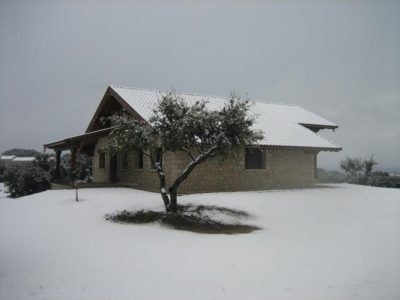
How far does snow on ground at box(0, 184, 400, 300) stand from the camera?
5.20 metres

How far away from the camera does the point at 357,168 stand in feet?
123

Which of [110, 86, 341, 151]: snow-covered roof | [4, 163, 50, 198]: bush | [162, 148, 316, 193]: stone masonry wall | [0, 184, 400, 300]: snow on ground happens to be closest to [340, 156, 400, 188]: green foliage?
[110, 86, 341, 151]: snow-covered roof

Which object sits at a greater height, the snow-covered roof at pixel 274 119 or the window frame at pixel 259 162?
the snow-covered roof at pixel 274 119

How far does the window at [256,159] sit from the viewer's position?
63.3 ft

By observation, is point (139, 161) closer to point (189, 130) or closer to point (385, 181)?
point (189, 130)

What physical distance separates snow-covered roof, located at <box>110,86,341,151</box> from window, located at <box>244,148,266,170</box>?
87 centimetres

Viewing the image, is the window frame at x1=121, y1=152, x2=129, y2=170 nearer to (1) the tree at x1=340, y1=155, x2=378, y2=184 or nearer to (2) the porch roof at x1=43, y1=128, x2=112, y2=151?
(2) the porch roof at x1=43, y1=128, x2=112, y2=151

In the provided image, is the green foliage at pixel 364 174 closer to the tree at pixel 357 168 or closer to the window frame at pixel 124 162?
the tree at pixel 357 168

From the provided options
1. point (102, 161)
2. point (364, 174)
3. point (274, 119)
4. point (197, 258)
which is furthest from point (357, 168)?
point (197, 258)

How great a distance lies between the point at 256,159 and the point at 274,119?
14.8 ft

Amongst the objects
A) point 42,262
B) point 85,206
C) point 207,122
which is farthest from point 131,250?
point 85,206

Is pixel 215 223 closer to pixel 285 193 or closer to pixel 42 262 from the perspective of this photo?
pixel 42 262

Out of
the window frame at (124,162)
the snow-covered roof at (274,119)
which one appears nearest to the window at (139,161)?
the window frame at (124,162)

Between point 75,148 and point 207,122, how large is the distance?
37.3 ft
